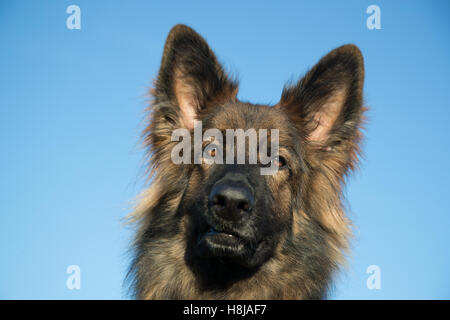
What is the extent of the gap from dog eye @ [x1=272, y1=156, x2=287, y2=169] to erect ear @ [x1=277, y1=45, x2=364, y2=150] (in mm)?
976

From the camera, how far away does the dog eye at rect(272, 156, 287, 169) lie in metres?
7.34

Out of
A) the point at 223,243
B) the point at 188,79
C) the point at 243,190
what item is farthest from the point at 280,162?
the point at 188,79

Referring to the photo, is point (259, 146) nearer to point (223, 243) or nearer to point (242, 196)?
point (242, 196)

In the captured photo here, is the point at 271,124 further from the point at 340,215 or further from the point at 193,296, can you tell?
the point at 193,296

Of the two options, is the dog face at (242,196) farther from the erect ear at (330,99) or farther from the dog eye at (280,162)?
the erect ear at (330,99)

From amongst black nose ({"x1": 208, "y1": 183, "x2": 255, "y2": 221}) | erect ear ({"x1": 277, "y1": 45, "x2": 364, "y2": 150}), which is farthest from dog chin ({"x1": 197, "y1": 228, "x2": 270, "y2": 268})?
erect ear ({"x1": 277, "y1": 45, "x2": 364, "y2": 150})

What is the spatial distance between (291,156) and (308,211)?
0.97 meters

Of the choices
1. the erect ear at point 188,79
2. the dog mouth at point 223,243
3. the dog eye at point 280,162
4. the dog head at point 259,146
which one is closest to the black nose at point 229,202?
the dog head at point 259,146

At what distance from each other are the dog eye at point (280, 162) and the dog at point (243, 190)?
0.02 metres

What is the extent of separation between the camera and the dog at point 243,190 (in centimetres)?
658

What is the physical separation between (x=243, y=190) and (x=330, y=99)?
2.77 m

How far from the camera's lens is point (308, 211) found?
7.76 metres

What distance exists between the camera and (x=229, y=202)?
20.3 feet
